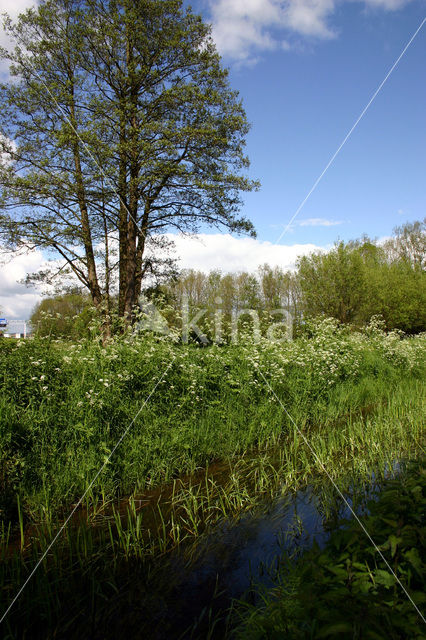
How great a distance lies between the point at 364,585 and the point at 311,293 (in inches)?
876

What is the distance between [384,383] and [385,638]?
1101 cm

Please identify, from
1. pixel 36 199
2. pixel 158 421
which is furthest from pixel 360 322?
pixel 158 421

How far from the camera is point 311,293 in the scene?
23625mm

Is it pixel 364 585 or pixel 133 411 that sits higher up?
pixel 133 411

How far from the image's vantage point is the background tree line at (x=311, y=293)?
57.3 ft

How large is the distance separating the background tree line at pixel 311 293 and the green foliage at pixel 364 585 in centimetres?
740

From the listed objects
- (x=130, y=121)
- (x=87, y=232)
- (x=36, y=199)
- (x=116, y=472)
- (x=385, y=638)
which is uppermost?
(x=130, y=121)

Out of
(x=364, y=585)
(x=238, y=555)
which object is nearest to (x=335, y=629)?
(x=364, y=585)

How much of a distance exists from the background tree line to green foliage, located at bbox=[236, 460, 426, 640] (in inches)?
291

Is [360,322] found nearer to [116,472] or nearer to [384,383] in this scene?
[384,383]

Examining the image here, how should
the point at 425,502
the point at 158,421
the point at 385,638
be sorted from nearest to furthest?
the point at 385,638 → the point at 425,502 → the point at 158,421

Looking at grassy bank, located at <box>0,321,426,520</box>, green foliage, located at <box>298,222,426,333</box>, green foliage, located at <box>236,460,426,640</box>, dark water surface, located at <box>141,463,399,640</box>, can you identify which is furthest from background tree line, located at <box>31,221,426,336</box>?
green foliage, located at <box>236,460,426,640</box>

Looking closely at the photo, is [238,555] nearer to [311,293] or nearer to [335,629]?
[335,629]

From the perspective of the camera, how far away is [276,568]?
12.1ft
